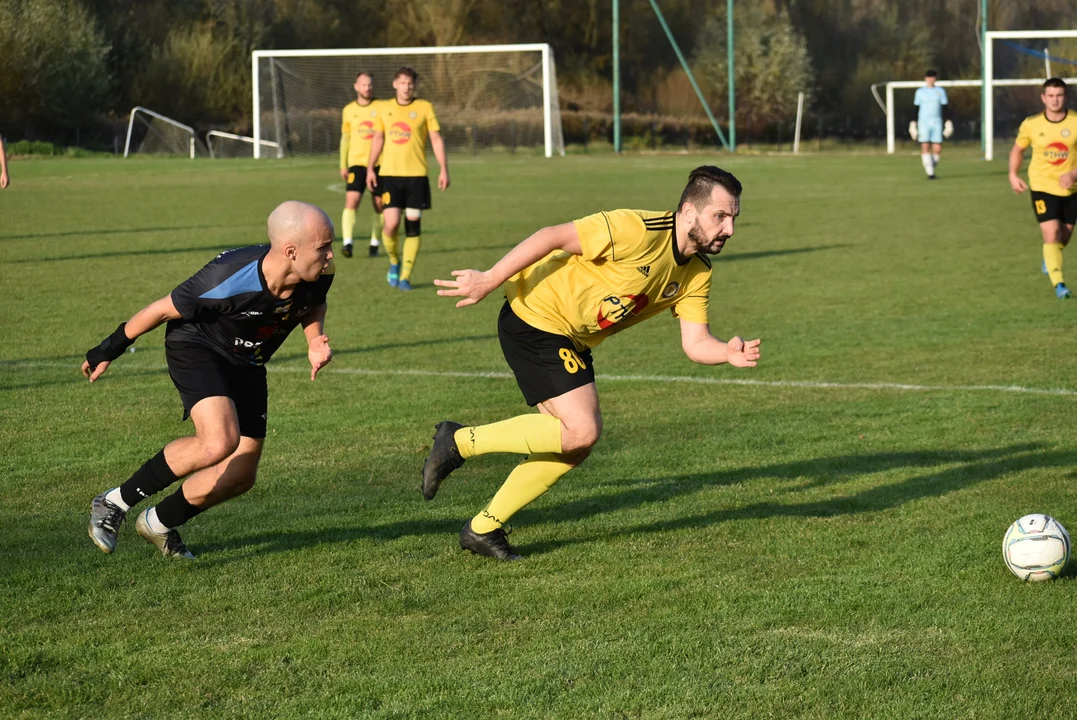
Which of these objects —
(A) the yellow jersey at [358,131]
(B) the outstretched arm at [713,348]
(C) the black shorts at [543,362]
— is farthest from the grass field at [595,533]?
(A) the yellow jersey at [358,131]

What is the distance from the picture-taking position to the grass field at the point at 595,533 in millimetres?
4172

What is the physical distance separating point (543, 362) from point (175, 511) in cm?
157

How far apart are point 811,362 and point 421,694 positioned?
21.6ft

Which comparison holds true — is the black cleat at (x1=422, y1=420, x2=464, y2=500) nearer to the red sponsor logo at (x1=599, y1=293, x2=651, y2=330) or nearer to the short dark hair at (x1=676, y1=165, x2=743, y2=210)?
the red sponsor logo at (x1=599, y1=293, x2=651, y2=330)

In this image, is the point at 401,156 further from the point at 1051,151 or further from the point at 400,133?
the point at 1051,151

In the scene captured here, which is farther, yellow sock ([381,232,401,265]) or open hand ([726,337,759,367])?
yellow sock ([381,232,401,265])

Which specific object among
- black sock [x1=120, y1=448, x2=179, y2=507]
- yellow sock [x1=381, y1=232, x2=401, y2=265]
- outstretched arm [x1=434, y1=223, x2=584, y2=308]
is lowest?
black sock [x1=120, y1=448, x2=179, y2=507]

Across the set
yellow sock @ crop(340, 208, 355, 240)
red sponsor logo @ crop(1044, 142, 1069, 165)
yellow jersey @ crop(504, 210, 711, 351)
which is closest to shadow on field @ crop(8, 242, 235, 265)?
yellow sock @ crop(340, 208, 355, 240)

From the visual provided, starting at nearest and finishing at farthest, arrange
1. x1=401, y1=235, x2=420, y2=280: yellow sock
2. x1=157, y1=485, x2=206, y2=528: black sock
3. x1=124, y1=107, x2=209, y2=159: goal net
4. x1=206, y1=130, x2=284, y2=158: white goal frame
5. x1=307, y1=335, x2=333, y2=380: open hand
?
x1=307, y1=335, x2=333, y2=380: open hand
x1=157, y1=485, x2=206, y2=528: black sock
x1=401, y1=235, x2=420, y2=280: yellow sock
x1=206, y1=130, x2=284, y2=158: white goal frame
x1=124, y1=107, x2=209, y2=159: goal net

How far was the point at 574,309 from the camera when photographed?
5562 mm

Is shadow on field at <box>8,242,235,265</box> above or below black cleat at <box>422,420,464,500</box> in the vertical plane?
above

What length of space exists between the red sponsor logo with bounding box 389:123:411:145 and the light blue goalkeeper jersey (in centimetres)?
1884

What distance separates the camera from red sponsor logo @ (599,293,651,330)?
550 centimetres

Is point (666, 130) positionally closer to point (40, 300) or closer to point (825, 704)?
point (40, 300)
